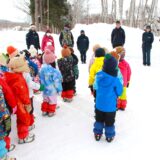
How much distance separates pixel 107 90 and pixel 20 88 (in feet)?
4.88

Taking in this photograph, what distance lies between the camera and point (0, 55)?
5.75 metres

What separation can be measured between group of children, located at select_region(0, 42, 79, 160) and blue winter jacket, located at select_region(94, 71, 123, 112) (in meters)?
1.18

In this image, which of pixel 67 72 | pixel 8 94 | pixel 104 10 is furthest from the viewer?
pixel 104 10

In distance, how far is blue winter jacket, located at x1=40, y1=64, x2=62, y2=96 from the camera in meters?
6.25

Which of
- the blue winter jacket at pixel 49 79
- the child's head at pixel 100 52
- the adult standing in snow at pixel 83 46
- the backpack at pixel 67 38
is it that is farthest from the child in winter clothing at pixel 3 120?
the adult standing in snow at pixel 83 46

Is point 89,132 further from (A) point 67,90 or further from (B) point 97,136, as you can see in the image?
(A) point 67,90

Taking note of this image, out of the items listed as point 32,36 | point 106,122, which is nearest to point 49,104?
point 106,122

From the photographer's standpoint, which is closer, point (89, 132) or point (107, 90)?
point (107, 90)

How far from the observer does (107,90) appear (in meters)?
5.15

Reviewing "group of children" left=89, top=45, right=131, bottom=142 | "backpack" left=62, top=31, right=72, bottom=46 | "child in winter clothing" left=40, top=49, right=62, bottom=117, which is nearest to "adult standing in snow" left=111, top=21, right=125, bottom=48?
"backpack" left=62, top=31, right=72, bottom=46

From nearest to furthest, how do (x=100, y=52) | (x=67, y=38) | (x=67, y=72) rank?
(x=100, y=52)
(x=67, y=72)
(x=67, y=38)

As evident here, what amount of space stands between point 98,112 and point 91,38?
17.5 meters

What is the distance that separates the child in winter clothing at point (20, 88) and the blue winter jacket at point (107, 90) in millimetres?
1264

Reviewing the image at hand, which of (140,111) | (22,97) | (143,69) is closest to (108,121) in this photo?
(22,97)
